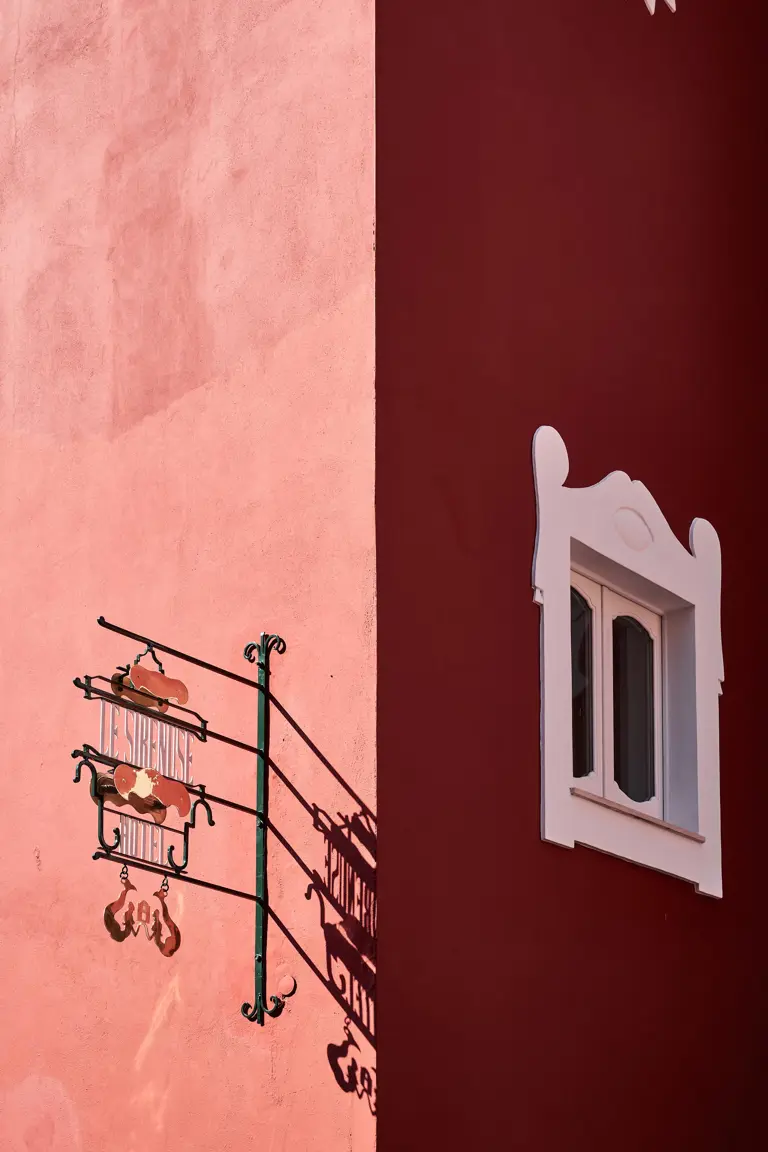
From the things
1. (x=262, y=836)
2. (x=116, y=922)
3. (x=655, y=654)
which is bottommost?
(x=116, y=922)

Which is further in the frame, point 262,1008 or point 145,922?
point 145,922

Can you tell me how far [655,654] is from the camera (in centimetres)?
780

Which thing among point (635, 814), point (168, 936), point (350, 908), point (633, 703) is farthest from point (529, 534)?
point (168, 936)

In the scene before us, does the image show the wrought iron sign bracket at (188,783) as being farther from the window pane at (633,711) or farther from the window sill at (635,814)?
the window pane at (633,711)

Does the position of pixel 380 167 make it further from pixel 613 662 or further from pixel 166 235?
pixel 613 662

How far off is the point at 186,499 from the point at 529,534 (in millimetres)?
1340

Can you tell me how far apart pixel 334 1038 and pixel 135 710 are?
4.12 ft

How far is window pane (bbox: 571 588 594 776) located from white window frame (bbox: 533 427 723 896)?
56 millimetres

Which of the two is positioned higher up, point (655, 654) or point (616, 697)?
point (655, 654)

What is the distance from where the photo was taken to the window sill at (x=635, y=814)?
6591mm

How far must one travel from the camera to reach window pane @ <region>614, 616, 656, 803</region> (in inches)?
296

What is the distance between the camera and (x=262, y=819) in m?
5.91

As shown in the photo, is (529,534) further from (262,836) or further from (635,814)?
(262,836)

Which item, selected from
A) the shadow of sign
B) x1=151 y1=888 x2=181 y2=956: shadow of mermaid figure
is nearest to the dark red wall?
the shadow of sign
